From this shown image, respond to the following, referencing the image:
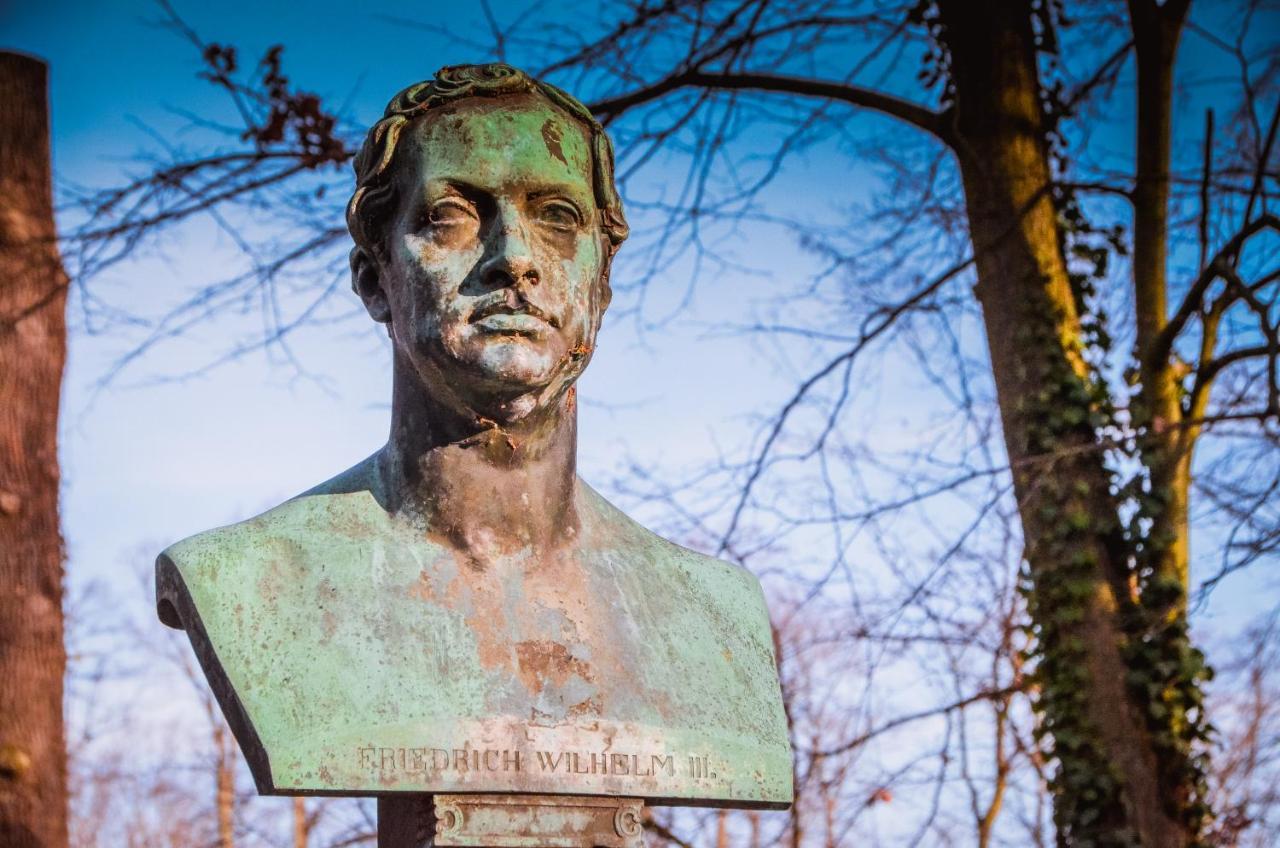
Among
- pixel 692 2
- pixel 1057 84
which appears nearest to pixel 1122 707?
pixel 1057 84

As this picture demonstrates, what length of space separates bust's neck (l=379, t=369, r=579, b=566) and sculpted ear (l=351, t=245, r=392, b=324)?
166mm

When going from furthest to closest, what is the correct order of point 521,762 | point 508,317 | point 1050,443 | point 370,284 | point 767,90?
point 767,90 → point 1050,443 → point 370,284 → point 508,317 → point 521,762

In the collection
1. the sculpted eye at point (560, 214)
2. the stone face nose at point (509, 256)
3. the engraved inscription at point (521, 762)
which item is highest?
the sculpted eye at point (560, 214)

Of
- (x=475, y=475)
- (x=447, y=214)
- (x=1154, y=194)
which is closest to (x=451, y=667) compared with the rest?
(x=475, y=475)

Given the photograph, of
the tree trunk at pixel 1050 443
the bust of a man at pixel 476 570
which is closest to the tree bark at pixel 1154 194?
the tree trunk at pixel 1050 443

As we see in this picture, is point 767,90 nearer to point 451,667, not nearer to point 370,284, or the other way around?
point 370,284

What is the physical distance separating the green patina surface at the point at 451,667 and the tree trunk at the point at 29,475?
383 centimetres

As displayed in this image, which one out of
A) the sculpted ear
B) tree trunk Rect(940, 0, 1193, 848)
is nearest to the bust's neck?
the sculpted ear

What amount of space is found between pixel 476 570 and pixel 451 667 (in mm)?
268

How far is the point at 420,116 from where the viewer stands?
3.30 m

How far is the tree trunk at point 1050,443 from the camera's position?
652 cm

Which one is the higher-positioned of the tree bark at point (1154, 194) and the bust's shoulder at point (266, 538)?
the tree bark at point (1154, 194)

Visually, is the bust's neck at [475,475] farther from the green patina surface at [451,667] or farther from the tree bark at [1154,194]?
the tree bark at [1154,194]

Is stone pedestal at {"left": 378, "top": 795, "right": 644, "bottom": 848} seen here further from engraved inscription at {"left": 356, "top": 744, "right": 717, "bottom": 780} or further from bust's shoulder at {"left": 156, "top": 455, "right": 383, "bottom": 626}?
bust's shoulder at {"left": 156, "top": 455, "right": 383, "bottom": 626}
